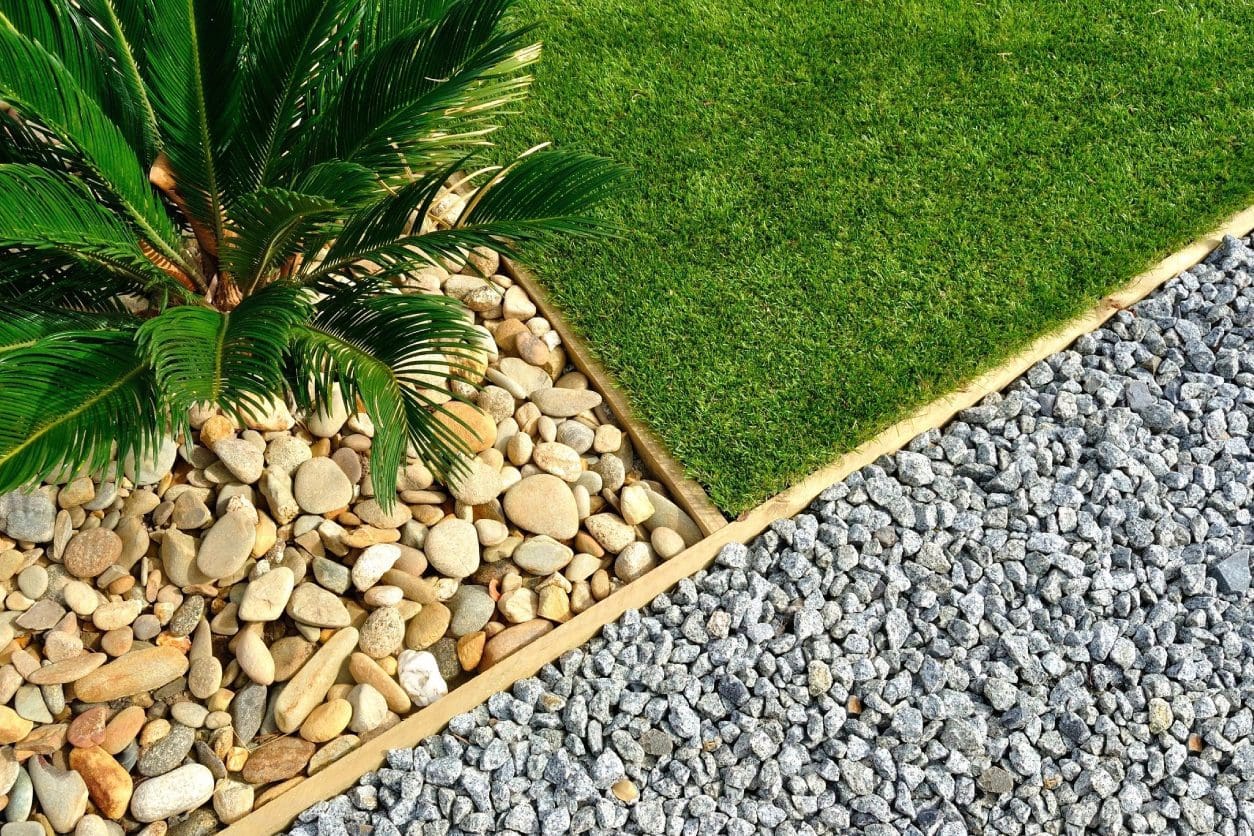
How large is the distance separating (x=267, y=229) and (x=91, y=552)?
0.99 m

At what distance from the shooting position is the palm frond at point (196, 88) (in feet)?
7.88

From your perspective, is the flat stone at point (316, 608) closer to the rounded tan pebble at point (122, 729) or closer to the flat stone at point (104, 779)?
the rounded tan pebble at point (122, 729)

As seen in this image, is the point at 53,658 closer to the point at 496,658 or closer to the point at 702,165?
the point at 496,658

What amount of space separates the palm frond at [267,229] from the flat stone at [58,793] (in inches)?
48.2

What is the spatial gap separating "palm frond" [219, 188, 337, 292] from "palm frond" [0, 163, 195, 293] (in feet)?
0.55

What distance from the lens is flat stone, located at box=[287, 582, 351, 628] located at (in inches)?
108

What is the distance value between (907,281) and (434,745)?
2121mm

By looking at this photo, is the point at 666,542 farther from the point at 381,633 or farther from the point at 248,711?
the point at 248,711

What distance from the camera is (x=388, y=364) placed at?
2521 mm

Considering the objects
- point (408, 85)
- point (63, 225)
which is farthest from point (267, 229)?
point (408, 85)

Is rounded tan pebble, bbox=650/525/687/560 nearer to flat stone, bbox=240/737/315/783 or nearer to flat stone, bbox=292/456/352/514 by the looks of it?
flat stone, bbox=292/456/352/514

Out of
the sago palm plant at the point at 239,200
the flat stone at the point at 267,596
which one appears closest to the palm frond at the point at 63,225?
the sago palm plant at the point at 239,200

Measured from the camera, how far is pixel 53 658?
2609mm

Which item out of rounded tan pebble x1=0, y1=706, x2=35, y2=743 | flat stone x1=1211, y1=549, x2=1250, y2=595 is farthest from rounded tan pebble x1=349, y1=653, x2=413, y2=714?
flat stone x1=1211, y1=549, x2=1250, y2=595
